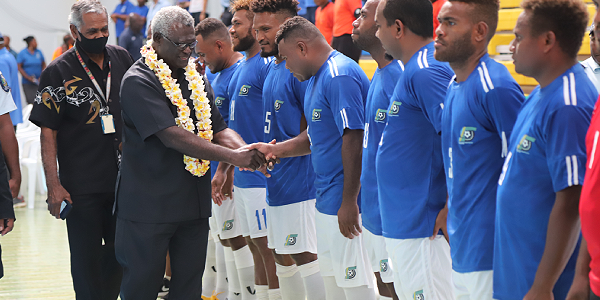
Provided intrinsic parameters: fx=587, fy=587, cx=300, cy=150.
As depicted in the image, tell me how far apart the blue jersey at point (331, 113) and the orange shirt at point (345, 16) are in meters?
3.40

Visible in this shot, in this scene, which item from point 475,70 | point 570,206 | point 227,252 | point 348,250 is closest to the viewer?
point 570,206

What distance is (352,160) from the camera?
119 inches

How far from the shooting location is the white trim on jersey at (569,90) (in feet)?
5.62

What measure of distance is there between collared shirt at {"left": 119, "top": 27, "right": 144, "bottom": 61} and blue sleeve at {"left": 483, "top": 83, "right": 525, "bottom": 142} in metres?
8.52

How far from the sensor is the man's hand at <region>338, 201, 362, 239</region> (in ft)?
9.92

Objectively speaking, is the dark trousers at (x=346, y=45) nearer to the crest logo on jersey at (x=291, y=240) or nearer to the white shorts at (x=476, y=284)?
the crest logo on jersey at (x=291, y=240)

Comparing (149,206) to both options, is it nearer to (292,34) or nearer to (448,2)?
(292,34)

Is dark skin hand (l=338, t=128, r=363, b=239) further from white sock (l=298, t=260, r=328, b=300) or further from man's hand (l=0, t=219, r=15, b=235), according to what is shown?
man's hand (l=0, t=219, r=15, b=235)

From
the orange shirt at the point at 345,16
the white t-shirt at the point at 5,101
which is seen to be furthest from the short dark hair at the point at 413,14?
the orange shirt at the point at 345,16

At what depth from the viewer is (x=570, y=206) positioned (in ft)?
5.61

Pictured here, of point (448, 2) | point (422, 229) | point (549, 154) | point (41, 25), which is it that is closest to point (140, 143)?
point (422, 229)

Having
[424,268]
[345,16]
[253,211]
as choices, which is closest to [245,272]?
[253,211]

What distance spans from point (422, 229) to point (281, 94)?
4.85ft

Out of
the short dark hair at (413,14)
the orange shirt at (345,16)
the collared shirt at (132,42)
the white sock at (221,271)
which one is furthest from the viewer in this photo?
the collared shirt at (132,42)
